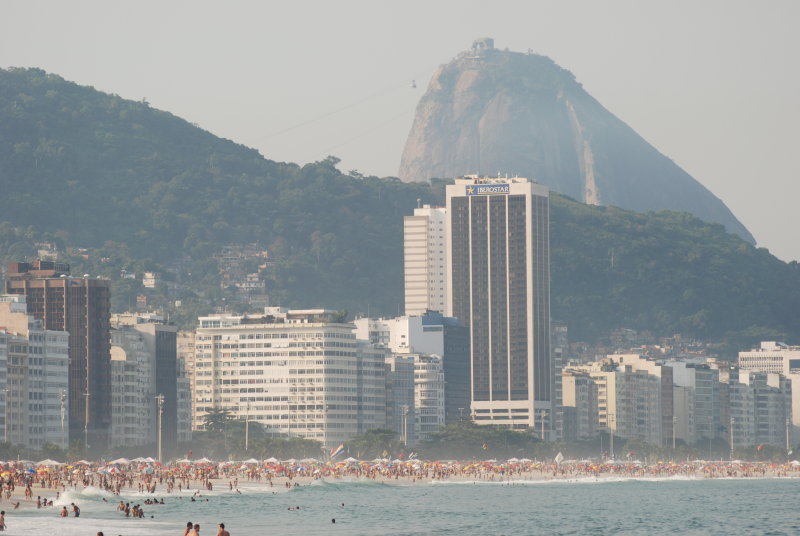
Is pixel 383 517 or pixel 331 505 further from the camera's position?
pixel 331 505

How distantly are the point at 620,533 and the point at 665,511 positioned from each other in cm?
3695

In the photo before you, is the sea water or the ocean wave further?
the ocean wave

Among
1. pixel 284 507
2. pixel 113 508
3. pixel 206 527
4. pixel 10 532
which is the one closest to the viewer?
pixel 10 532

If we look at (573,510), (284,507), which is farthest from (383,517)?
(573,510)

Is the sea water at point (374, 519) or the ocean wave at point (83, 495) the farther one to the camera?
the ocean wave at point (83, 495)

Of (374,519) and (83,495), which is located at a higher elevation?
(83,495)

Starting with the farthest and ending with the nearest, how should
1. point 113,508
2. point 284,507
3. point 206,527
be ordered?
point 284,507 → point 113,508 → point 206,527

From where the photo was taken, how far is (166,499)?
19538 cm

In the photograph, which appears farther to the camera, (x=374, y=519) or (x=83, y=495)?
(x=83, y=495)

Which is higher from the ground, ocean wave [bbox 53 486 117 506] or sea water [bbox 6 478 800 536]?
ocean wave [bbox 53 486 117 506]

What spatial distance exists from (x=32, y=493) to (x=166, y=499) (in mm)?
16529

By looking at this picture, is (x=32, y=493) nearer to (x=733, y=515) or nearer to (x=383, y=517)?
(x=383, y=517)

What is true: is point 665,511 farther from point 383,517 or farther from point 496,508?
point 383,517

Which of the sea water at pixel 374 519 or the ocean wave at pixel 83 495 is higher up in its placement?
the ocean wave at pixel 83 495
